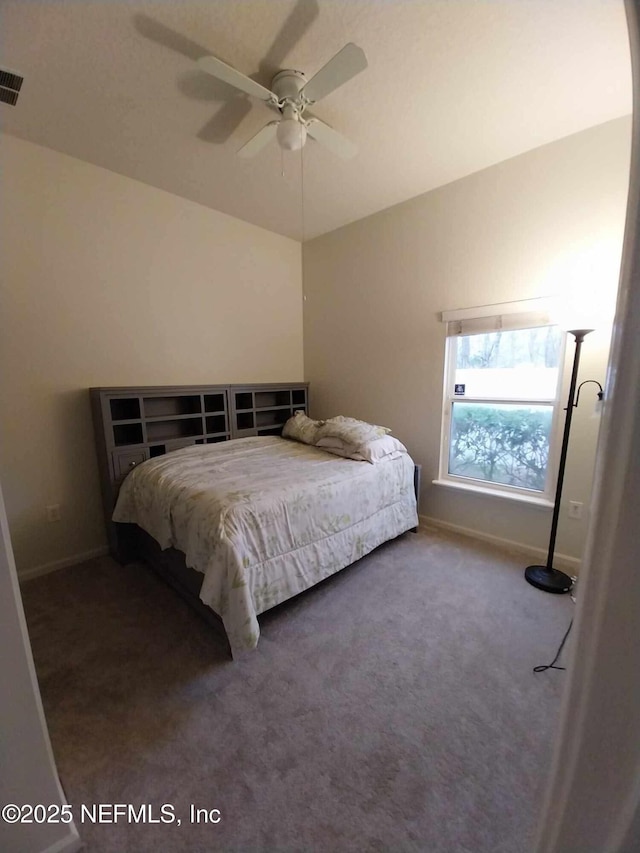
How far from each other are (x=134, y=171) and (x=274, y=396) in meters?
2.13

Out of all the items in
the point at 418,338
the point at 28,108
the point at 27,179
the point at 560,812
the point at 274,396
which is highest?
the point at 28,108

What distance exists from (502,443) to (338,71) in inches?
95.8

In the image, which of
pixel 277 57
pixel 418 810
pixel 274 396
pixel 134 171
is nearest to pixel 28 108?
pixel 134 171

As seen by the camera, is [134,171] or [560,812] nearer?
[560,812]

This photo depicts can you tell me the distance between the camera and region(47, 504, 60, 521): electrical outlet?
89.9 inches

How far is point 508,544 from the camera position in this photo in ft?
8.25

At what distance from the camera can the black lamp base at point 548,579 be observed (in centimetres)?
202

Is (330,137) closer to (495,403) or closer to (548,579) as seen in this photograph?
(495,403)

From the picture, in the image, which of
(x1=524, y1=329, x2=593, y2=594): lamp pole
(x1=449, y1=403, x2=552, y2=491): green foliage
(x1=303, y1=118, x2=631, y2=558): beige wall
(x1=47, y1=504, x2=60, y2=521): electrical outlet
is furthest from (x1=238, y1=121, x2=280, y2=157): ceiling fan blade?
(x1=47, y1=504, x2=60, y2=521): electrical outlet

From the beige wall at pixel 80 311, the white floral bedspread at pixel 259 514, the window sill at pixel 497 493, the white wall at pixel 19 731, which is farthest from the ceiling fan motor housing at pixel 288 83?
the window sill at pixel 497 493

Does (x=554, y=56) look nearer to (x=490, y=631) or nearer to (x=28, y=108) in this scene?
(x=28, y=108)

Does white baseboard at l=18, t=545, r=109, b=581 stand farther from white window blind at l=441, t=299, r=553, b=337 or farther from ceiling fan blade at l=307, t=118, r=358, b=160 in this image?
white window blind at l=441, t=299, r=553, b=337

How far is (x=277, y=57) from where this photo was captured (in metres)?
1.56

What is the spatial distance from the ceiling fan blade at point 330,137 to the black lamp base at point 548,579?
282 cm
